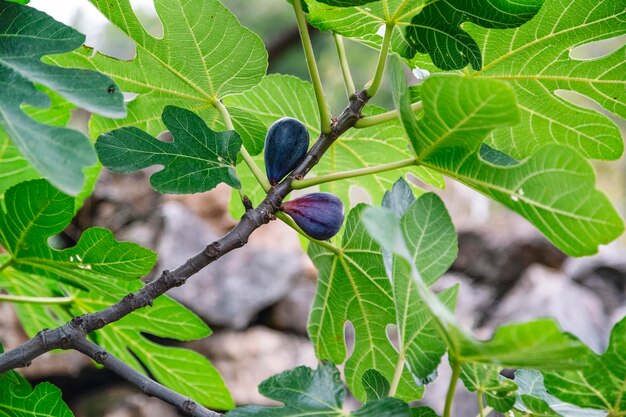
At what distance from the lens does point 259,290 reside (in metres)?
4.78

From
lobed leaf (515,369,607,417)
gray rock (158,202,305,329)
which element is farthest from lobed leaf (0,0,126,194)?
gray rock (158,202,305,329)

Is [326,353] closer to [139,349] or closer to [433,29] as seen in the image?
[139,349]

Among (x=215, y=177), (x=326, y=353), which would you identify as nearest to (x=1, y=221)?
(x=215, y=177)

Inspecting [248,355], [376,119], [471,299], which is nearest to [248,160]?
[376,119]

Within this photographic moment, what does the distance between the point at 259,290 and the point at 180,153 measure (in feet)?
13.3

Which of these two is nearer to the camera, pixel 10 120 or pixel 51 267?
pixel 10 120

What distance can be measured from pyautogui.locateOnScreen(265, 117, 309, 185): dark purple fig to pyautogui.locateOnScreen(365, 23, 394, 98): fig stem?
3.7 inches

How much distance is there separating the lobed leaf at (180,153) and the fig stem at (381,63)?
0.56ft

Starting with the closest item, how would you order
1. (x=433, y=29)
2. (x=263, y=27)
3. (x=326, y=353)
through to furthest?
(x=433, y=29) < (x=326, y=353) < (x=263, y=27)

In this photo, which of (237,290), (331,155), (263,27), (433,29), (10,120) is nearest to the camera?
(10,120)

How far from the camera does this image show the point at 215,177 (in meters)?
0.78

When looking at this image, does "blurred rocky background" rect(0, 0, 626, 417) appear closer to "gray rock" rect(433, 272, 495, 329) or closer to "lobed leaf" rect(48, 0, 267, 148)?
"gray rock" rect(433, 272, 495, 329)

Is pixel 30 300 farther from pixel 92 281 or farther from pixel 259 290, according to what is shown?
pixel 259 290

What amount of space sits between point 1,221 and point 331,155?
1.78 ft
